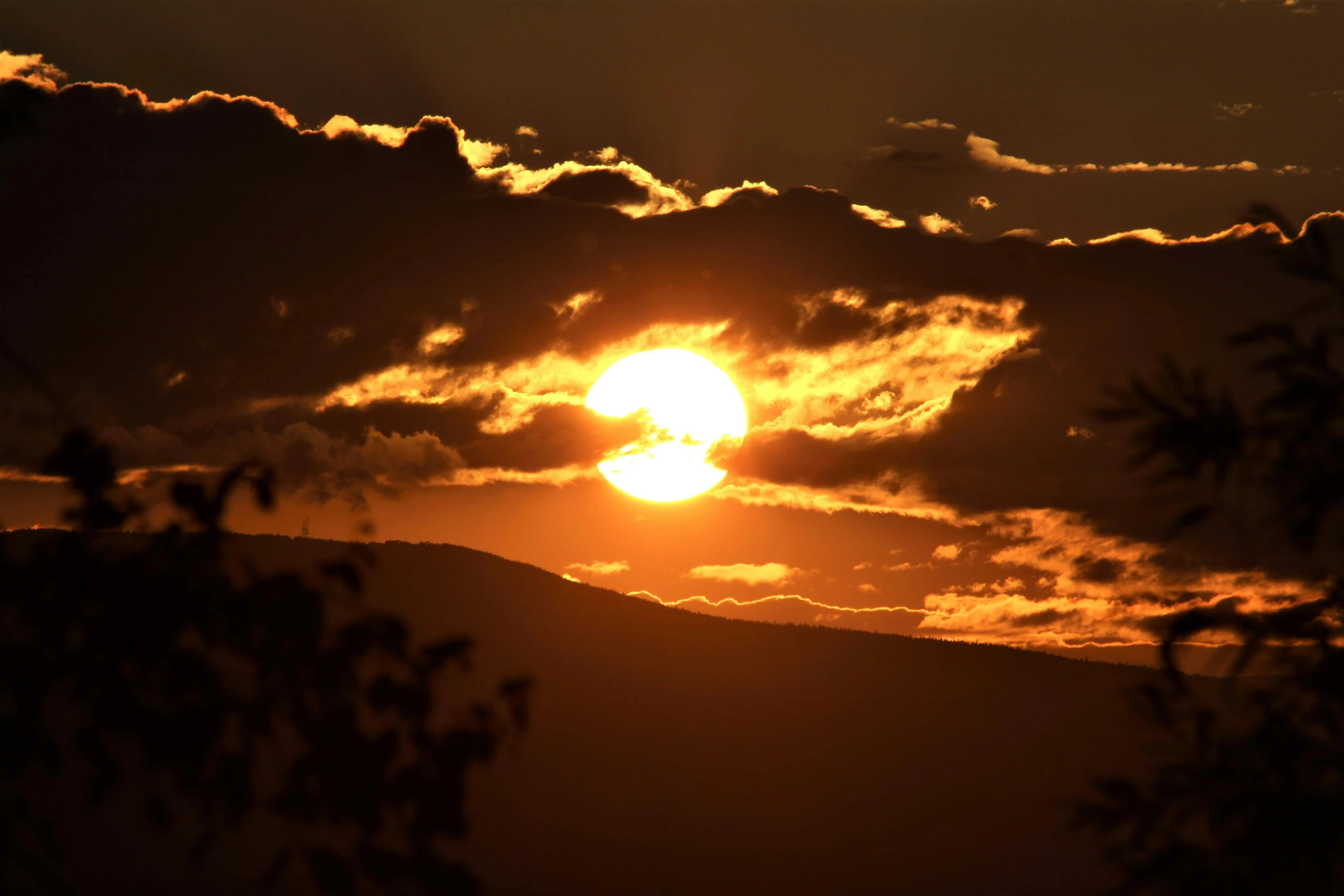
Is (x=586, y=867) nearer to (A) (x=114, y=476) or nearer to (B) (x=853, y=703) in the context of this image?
(B) (x=853, y=703)

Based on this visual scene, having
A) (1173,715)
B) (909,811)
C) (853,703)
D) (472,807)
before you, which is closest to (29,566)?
(1173,715)

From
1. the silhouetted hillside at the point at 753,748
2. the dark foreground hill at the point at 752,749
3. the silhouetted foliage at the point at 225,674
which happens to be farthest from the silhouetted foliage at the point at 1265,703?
the dark foreground hill at the point at 752,749

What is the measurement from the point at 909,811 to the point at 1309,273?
147643 millimetres

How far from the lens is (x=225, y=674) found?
4.33m

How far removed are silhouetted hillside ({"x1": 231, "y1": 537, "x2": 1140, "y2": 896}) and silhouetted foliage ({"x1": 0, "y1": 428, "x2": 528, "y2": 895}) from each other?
11997 centimetres

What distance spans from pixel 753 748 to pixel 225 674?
153 m

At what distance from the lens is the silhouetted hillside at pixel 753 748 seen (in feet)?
449

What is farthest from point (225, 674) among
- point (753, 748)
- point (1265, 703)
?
point (753, 748)

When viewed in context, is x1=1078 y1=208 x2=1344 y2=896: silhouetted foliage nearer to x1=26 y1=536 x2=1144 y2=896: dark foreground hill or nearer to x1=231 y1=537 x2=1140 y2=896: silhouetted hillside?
x1=231 y1=537 x2=1140 y2=896: silhouetted hillside

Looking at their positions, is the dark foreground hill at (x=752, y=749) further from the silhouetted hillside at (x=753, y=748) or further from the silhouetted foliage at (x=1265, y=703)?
the silhouetted foliage at (x=1265, y=703)

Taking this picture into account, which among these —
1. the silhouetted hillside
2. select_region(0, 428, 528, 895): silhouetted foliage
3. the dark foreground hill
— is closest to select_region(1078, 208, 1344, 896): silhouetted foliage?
select_region(0, 428, 528, 895): silhouetted foliage

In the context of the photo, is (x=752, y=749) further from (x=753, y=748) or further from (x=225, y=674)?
(x=225, y=674)

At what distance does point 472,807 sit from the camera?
133 metres

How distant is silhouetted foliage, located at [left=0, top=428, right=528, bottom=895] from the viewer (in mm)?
4129
